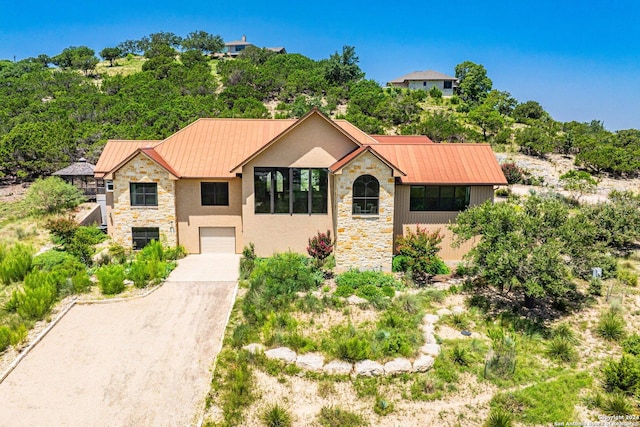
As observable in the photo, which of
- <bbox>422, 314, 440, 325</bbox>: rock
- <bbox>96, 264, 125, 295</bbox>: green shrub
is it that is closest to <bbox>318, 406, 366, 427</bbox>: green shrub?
<bbox>422, 314, 440, 325</bbox>: rock

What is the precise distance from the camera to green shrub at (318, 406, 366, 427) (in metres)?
10.1

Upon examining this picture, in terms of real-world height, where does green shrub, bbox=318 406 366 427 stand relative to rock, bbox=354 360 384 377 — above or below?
below

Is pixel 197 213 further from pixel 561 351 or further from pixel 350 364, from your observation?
pixel 561 351

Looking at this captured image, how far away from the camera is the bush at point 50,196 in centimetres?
2695

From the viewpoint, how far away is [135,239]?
21.5 metres

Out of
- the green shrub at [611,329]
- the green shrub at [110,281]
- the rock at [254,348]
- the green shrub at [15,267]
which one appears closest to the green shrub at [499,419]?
the green shrub at [611,329]

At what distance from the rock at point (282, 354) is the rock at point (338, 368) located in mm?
982

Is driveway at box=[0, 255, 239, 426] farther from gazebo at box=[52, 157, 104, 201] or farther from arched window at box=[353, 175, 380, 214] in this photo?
gazebo at box=[52, 157, 104, 201]

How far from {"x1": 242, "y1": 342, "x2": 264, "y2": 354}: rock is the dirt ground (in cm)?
102

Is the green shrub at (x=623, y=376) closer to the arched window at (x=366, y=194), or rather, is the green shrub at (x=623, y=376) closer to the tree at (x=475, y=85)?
the arched window at (x=366, y=194)

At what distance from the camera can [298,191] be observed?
20531 mm

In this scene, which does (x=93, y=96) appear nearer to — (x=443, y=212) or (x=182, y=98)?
(x=182, y=98)

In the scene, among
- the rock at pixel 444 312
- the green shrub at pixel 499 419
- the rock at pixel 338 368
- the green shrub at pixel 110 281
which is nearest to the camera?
the green shrub at pixel 499 419

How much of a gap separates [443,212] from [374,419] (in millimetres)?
12285
